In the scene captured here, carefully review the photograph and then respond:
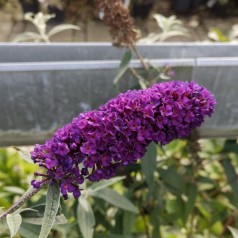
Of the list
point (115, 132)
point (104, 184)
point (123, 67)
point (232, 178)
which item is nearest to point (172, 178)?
point (232, 178)

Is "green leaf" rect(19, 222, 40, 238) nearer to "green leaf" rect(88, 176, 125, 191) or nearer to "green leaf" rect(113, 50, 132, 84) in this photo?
"green leaf" rect(88, 176, 125, 191)

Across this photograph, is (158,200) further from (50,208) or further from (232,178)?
(50,208)

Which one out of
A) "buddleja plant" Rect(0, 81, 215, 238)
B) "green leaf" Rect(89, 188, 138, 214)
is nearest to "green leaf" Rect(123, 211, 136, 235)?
"green leaf" Rect(89, 188, 138, 214)

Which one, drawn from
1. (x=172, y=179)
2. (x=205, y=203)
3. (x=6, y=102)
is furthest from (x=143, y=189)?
(x=6, y=102)

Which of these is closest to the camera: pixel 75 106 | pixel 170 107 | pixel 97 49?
pixel 170 107

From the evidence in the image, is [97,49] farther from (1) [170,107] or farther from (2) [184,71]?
(1) [170,107]
